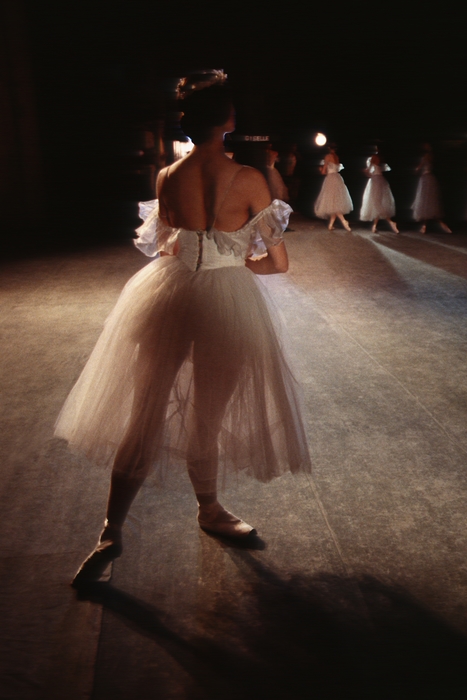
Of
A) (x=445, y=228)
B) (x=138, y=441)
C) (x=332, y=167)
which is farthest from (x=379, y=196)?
(x=138, y=441)

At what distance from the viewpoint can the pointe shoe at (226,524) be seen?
200 cm

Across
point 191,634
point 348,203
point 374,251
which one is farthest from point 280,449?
point 348,203

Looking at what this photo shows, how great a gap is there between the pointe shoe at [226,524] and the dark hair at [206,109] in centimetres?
133

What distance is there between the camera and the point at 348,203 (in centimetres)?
1027

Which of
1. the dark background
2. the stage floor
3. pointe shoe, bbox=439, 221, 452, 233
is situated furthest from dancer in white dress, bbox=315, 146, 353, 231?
the stage floor

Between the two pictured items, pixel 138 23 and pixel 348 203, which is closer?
pixel 348 203

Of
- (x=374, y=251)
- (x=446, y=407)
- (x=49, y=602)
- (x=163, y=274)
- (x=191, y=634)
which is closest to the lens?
(x=191, y=634)

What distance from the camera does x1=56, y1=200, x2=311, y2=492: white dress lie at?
175 centimetres

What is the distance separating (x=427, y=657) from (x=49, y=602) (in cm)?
115

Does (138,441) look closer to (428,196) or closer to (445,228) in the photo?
(428,196)

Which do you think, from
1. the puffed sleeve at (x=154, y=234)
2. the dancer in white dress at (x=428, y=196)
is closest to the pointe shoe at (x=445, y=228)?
the dancer in white dress at (x=428, y=196)

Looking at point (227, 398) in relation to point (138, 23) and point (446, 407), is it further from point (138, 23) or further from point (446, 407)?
point (138, 23)

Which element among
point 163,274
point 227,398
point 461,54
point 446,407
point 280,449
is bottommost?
point 446,407

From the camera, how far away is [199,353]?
175 centimetres
